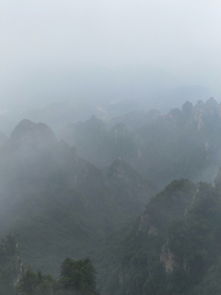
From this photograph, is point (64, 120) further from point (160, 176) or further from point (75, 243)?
point (75, 243)

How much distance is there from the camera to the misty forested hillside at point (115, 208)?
187 ft

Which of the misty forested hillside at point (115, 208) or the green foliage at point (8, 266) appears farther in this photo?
the misty forested hillside at point (115, 208)

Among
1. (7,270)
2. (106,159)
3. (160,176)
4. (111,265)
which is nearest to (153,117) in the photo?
(106,159)

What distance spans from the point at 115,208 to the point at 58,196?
9739 millimetres

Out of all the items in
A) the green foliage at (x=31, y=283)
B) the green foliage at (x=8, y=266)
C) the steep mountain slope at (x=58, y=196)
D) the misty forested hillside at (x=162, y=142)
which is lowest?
the green foliage at (x=31, y=283)

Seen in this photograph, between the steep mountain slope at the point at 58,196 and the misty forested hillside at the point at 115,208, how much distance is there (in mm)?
175

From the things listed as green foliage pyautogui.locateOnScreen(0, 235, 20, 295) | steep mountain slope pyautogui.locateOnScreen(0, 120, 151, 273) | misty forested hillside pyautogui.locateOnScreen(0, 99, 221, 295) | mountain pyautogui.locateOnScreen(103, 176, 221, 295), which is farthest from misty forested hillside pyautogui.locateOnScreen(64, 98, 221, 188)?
green foliage pyautogui.locateOnScreen(0, 235, 20, 295)

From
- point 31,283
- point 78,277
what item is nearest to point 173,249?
point 78,277

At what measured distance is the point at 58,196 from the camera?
308 ft

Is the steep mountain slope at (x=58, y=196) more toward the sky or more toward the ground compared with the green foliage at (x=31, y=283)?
more toward the sky

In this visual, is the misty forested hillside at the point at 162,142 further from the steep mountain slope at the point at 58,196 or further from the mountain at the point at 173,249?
the mountain at the point at 173,249

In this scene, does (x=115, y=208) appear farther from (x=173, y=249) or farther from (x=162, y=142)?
(x=162, y=142)

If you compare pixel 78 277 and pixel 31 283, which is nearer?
pixel 31 283

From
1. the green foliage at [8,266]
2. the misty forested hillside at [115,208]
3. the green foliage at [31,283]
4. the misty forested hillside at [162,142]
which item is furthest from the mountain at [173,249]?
the misty forested hillside at [162,142]
